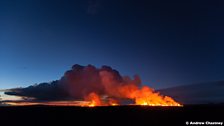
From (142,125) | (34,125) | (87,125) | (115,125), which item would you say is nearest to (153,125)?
(142,125)

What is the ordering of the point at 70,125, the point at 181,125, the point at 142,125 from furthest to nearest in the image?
the point at 70,125, the point at 142,125, the point at 181,125

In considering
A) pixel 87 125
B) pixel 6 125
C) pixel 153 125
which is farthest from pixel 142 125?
pixel 6 125

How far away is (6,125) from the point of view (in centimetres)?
19750

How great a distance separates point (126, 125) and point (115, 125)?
883 centimetres

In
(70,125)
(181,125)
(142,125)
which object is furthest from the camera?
(70,125)

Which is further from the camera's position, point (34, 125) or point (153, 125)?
point (34, 125)

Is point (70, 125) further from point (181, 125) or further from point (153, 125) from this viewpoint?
point (181, 125)

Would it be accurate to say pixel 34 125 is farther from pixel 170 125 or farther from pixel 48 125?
pixel 170 125

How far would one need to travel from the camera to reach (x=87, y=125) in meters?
197

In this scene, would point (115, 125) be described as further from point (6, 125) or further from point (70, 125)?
point (6, 125)

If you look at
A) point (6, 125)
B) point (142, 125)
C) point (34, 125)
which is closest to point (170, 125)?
point (142, 125)

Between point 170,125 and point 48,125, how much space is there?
81.9 meters

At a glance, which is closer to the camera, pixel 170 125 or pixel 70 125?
pixel 170 125

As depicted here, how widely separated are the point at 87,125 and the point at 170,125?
2241 inches
